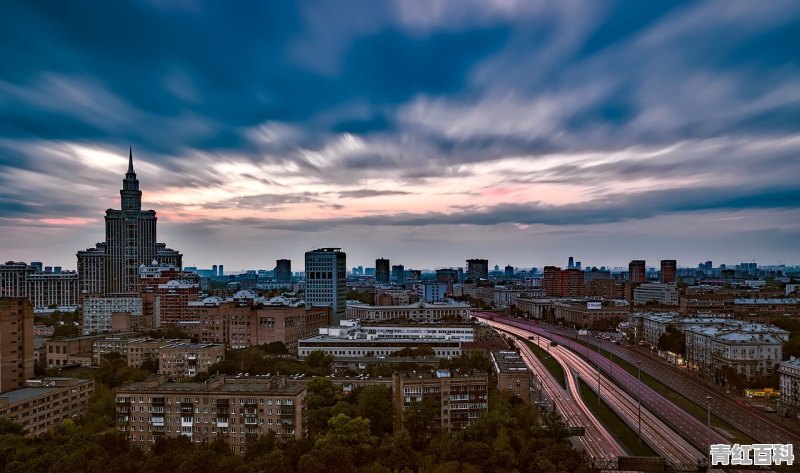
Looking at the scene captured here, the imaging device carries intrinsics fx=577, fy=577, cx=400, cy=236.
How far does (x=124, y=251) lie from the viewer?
14550cm

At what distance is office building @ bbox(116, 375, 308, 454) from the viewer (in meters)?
39.3

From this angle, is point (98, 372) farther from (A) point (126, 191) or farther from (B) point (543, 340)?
(A) point (126, 191)

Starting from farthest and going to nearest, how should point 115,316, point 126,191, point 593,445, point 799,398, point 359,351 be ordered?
point 126,191
point 115,316
point 359,351
point 799,398
point 593,445

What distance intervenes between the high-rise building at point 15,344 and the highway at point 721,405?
6384 cm

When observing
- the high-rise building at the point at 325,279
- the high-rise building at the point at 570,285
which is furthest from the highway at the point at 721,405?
the high-rise building at the point at 570,285

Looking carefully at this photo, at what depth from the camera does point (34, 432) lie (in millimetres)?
43469

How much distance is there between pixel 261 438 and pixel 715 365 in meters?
52.0

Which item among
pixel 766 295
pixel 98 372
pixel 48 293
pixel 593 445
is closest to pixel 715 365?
pixel 593 445

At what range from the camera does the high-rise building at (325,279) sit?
9950 centimetres

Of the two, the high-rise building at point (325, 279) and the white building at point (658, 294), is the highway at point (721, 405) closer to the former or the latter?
the high-rise building at point (325, 279)

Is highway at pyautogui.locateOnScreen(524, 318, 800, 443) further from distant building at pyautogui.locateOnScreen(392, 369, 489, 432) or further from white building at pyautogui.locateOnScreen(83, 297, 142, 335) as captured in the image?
white building at pyautogui.locateOnScreen(83, 297, 142, 335)

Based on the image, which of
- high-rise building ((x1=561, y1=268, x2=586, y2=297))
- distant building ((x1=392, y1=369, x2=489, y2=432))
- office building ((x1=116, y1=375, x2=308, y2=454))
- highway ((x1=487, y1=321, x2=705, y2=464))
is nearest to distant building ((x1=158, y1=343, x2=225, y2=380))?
office building ((x1=116, y1=375, x2=308, y2=454))

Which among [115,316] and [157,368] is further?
[115,316]

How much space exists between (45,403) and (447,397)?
103 feet
